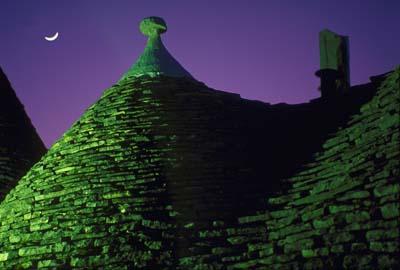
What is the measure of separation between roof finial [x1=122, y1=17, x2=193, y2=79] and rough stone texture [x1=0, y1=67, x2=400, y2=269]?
0.30 meters

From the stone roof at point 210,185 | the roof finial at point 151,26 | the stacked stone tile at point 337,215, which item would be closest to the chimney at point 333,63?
the stone roof at point 210,185

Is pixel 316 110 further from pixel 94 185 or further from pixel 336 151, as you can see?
pixel 94 185

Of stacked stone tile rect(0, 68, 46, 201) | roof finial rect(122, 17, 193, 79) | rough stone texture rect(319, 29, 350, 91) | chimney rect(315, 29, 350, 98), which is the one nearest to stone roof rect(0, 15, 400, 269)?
roof finial rect(122, 17, 193, 79)

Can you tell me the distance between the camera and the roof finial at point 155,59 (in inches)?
373

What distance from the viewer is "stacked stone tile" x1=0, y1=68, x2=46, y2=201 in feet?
37.7

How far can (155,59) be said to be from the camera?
973 centimetres

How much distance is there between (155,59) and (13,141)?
450cm

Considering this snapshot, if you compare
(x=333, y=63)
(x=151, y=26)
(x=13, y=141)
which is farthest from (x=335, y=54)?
(x=13, y=141)

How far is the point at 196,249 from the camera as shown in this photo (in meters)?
6.61

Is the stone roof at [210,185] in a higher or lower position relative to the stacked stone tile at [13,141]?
lower

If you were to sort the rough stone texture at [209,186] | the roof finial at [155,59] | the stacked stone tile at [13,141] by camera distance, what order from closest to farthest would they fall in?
the rough stone texture at [209,186] < the roof finial at [155,59] < the stacked stone tile at [13,141]

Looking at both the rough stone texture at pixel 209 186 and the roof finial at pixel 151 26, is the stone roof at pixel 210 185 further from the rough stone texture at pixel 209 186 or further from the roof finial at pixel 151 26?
the roof finial at pixel 151 26

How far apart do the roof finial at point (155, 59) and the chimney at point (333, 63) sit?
2391 millimetres

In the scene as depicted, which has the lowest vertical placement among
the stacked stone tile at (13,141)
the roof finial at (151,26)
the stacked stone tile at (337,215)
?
the stacked stone tile at (337,215)
